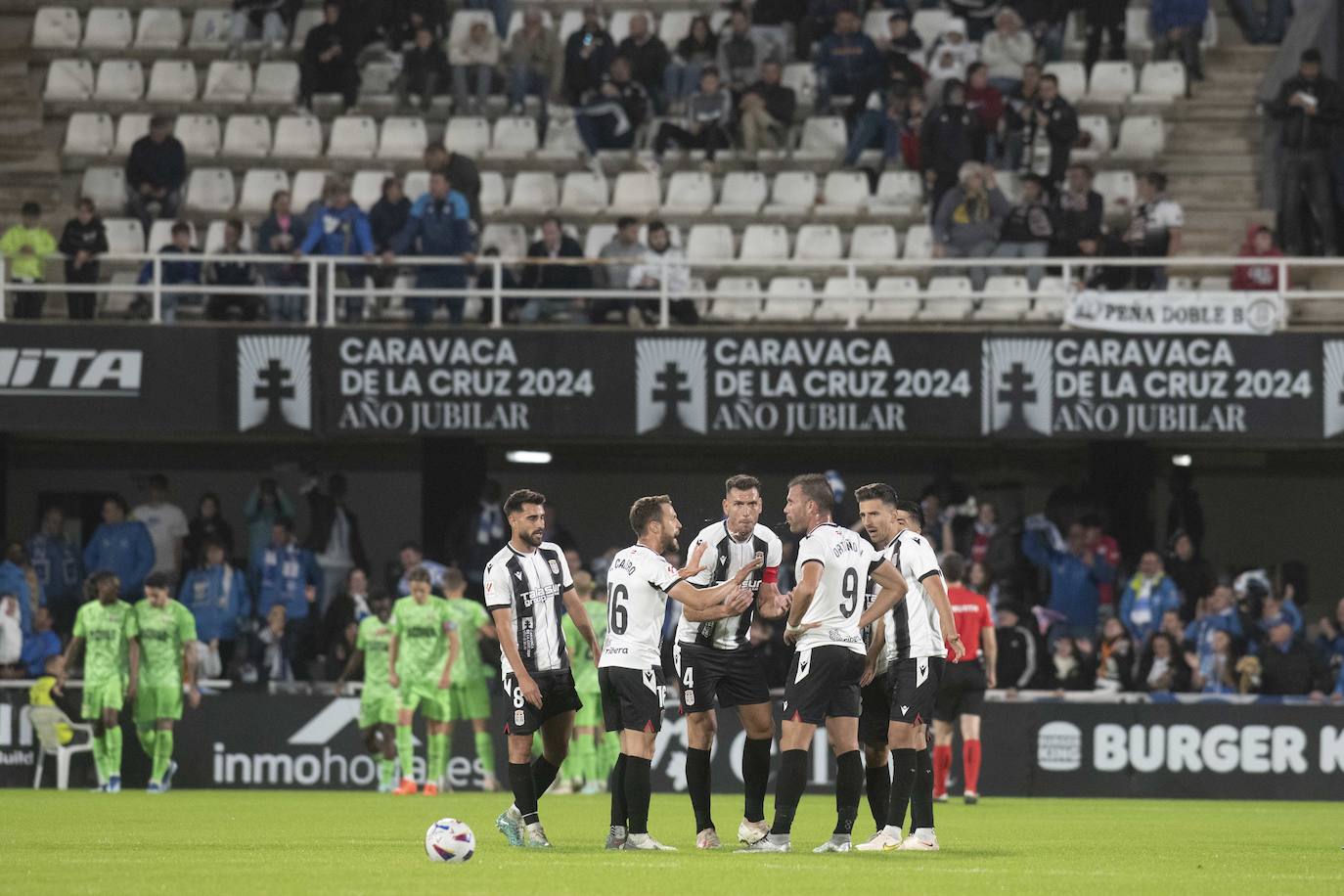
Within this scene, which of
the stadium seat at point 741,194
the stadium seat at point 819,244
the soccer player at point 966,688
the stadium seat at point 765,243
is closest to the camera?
the soccer player at point 966,688

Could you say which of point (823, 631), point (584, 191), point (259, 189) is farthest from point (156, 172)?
point (823, 631)

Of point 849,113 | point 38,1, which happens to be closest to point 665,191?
point 849,113

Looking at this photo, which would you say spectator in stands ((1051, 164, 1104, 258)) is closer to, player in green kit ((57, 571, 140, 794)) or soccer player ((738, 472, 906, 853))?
player in green kit ((57, 571, 140, 794))

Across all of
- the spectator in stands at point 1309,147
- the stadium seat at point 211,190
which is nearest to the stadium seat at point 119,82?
the stadium seat at point 211,190

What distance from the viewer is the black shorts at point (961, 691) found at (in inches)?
765

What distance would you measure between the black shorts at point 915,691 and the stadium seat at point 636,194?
15.4 m

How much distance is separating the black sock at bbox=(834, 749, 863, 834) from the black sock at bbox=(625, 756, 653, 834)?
43.3 inches

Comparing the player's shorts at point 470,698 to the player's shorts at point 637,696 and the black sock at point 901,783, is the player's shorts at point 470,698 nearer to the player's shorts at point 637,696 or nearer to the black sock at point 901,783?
the player's shorts at point 637,696

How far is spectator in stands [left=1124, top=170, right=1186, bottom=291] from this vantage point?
2445 centimetres

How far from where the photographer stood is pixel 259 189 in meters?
27.5

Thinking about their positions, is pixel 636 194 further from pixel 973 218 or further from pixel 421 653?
pixel 421 653

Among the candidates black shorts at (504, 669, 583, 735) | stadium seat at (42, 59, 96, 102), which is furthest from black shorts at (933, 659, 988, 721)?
stadium seat at (42, 59, 96, 102)

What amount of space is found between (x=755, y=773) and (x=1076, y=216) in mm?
13567

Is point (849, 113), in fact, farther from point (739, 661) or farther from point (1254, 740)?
point (739, 661)
